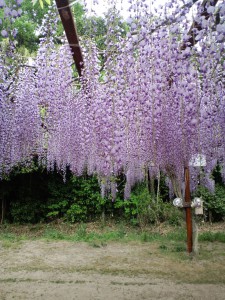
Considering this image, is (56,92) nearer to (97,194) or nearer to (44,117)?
(44,117)

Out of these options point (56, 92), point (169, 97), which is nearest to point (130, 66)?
point (169, 97)

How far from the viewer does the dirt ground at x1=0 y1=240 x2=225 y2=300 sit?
3.94 m

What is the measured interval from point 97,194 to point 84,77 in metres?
4.89

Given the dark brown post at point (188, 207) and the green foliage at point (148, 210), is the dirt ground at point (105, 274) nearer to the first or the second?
the dark brown post at point (188, 207)

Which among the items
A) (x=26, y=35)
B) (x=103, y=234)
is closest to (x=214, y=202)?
(x=103, y=234)

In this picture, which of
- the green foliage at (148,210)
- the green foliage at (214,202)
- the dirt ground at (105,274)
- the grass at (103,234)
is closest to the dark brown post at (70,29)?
the dirt ground at (105,274)

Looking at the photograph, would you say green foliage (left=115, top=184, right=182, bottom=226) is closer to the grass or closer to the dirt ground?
the grass

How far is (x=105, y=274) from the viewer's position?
4691 millimetres

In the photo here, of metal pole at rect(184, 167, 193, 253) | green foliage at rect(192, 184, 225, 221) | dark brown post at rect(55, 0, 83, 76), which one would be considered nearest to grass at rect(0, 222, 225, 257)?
metal pole at rect(184, 167, 193, 253)

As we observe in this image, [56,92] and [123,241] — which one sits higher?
[56,92]

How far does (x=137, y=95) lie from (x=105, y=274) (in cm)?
251

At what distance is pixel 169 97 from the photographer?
3.41m

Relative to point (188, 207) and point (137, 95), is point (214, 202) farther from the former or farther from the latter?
point (137, 95)

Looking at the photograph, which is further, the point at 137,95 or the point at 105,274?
the point at 105,274
